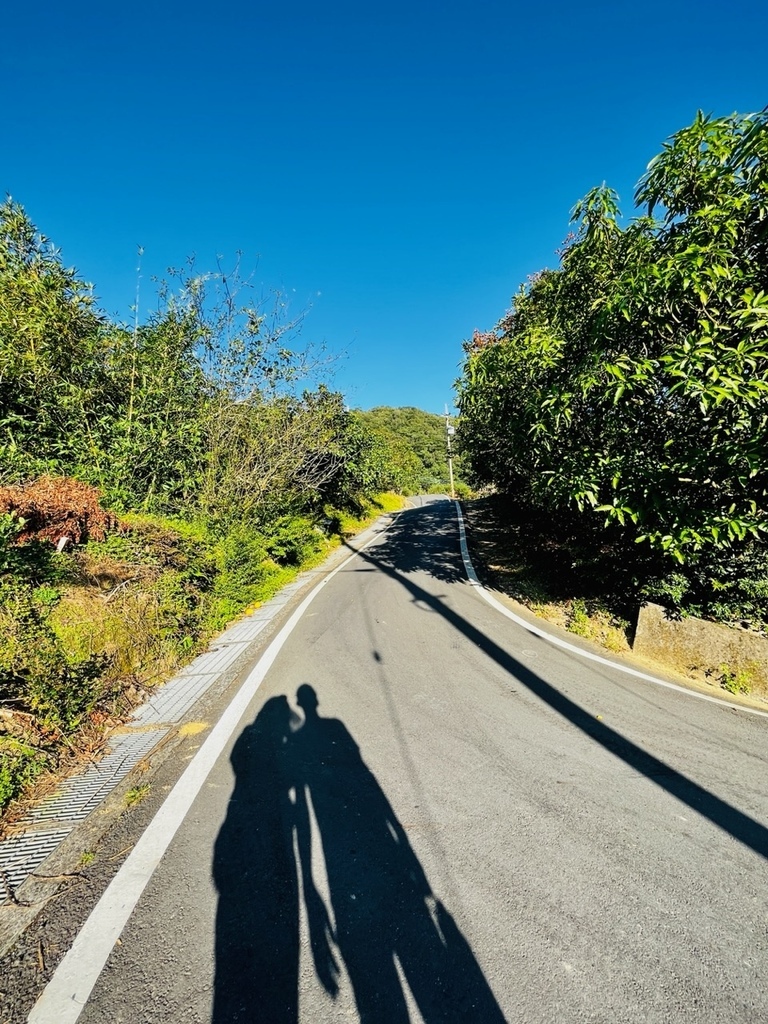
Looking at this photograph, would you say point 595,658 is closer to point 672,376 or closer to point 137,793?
point 672,376

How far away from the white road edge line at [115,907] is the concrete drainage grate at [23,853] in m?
0.51

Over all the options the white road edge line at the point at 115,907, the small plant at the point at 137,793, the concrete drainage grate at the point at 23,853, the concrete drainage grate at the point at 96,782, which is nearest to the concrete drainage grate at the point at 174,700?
the concrete drainage grate at the point at 96,782

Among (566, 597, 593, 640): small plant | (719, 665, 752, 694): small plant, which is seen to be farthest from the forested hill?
(719, 665, 752, 694): small plant

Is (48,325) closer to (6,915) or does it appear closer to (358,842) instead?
(6,915)

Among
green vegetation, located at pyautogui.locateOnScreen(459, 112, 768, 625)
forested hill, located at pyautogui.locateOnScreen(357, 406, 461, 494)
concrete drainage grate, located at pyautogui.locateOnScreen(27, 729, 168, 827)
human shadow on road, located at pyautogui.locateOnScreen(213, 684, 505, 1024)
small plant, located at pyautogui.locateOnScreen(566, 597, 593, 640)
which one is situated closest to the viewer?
human shadow on road, located at pyautogui.locateOnScreen(213, 684, 505, 1024)

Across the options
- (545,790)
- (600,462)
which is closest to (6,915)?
(545,790)

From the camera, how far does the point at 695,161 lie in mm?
3967

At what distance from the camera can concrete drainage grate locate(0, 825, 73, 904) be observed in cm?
222

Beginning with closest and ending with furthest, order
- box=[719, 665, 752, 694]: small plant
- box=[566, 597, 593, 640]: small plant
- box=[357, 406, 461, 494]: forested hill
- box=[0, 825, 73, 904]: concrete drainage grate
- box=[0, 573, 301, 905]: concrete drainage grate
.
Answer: box=[0, 825, 73, 904]: concrete drainage grate
box=[0, 573, 301, 905]: concrete drainage grate
box=[719, 665, 752, 694]: small plant
box=[566, 597, 593, 640]: small plant
box=[357, 406, 461, 494]: forested hill

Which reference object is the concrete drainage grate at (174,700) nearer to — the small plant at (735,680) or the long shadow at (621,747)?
the long shadow at (621,747)

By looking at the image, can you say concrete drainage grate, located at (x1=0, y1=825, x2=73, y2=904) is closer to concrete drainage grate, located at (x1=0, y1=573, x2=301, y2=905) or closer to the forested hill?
concrete drainage grate, located at (x1=0, y1=573, x2=301, y2=905)

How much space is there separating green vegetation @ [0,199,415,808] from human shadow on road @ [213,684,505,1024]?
5.80 feet

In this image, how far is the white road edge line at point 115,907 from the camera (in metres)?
1.66

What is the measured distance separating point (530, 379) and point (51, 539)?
6686 mm
